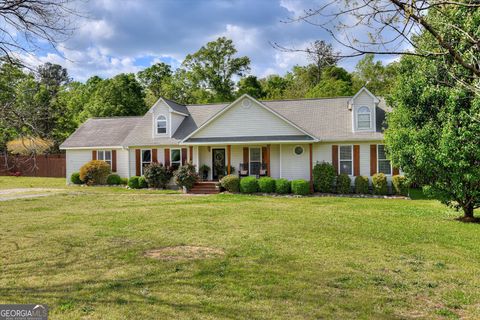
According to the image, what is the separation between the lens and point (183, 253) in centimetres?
698

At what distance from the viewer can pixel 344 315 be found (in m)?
4.32

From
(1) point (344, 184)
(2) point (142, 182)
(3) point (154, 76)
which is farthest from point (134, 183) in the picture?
(3) point (154, 76)

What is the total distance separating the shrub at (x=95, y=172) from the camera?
23516 millimetres

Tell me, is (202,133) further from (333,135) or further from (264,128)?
(333,135)

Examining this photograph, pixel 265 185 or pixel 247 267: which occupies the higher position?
pixel 265 185

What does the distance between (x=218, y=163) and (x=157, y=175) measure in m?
Result: 3.68

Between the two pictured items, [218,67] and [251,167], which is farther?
[218,67]

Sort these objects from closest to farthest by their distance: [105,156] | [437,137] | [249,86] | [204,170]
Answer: [437,137], [204,170], [105,156], [249,86]

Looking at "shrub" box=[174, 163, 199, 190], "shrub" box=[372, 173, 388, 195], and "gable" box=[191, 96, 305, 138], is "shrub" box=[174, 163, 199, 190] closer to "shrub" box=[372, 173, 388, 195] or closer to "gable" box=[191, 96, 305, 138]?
"gable" box=[191, 96, 305, 138]

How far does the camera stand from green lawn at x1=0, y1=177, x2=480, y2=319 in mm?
4574

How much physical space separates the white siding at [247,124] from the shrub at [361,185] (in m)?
4.01

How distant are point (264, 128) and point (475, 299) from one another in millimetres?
16223

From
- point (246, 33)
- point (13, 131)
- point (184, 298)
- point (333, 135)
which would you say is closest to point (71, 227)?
point (13, 131)

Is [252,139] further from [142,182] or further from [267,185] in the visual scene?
[142,182]
